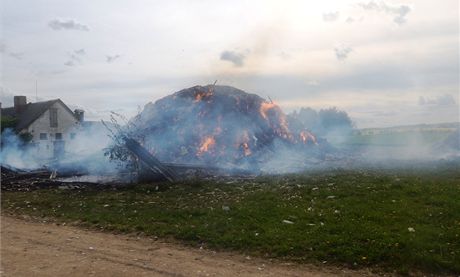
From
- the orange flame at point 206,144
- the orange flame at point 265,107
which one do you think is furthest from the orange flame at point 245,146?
the orange flame at point 265,107

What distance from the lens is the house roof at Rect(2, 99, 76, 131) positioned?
49.3 metres

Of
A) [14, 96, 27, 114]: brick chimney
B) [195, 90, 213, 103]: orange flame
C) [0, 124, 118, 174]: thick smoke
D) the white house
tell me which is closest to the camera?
[0, 124, 118, 174]: thick smoke

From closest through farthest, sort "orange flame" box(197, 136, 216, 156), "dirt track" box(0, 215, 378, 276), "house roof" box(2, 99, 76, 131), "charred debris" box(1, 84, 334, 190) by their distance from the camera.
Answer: "dirt track" box(0, 215, 378, 276)
"charred debris" box(1, 84, 334, 190)
"orange flame" box(197, 136, 216, 156)
"house roof" box(2, 99, 76, 131)

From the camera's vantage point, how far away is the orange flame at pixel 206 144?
29447mm

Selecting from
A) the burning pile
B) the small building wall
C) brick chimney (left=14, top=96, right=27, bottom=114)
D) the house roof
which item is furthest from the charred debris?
brick chimney (left=14, top=96, right=27, bottom=114)

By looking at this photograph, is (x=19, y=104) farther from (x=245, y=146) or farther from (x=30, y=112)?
(x=245, y=146)

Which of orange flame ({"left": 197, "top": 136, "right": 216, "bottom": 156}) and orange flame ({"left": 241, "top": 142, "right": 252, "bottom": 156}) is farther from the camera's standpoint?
orange flame ({"left": 241, "top": 142, "right": 252, "bottom": 156})

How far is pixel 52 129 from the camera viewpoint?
169 feet

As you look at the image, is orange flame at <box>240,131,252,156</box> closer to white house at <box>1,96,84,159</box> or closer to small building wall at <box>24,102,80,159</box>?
small building wall at <box>24,102,80,159</box>

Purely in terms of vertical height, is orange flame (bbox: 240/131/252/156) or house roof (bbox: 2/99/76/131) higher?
house roof (bbox: 2/99/76/131)

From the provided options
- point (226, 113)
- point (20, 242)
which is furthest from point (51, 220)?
point (226, 113)

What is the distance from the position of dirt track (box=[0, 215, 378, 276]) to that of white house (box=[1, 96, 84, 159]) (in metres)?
37.7

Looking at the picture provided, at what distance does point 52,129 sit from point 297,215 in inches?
1795

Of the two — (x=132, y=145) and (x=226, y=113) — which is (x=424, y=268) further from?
(x=226, y=113)
